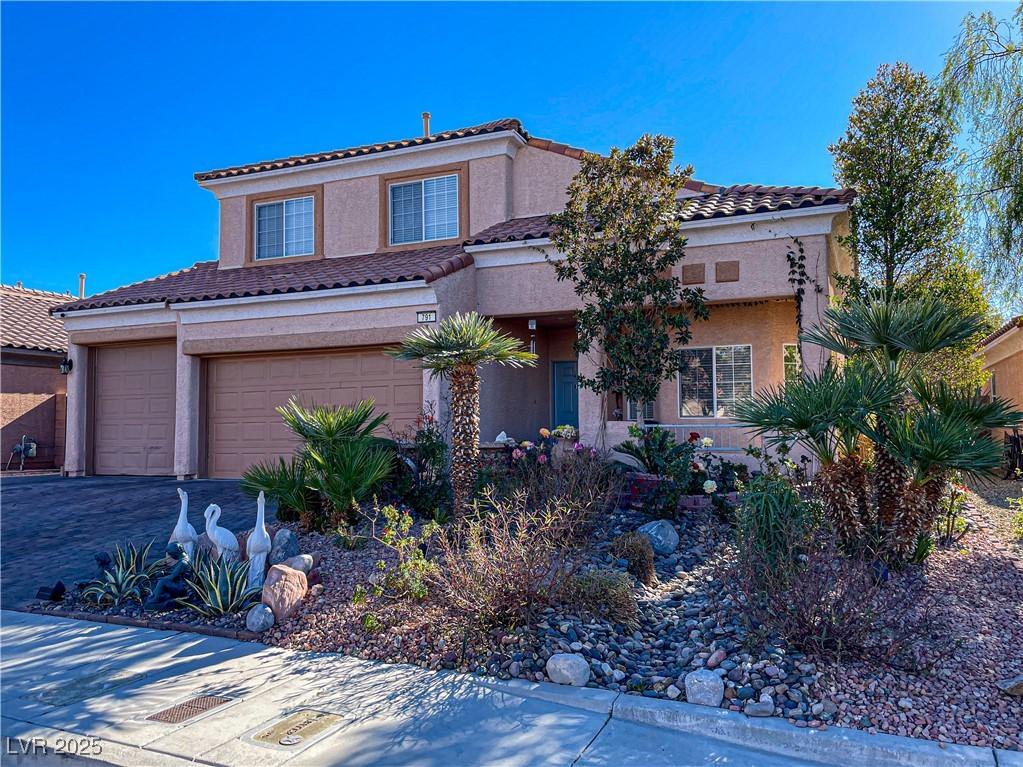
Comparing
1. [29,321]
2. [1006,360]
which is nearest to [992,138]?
[1006,360]

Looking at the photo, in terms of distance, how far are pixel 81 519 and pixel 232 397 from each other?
15.5ft

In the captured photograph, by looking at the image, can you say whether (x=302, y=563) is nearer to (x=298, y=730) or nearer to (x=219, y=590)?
(x=219, y=590)

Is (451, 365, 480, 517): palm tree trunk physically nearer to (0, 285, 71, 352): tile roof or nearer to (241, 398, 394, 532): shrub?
(241, 398, 394, 532): shrub

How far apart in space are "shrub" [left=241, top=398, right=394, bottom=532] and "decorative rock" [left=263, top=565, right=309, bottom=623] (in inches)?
71.8

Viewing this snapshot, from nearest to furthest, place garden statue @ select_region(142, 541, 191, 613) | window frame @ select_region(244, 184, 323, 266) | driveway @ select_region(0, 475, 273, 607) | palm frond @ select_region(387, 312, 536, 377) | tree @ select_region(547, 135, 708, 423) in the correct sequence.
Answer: garden statue @ select_region(142, 541, 191, 613) → driveway @ select_region(0, 475, 273, 607) → palm frond @ select_region(387, 312, 536, 377) → tree @ select_region(547, 135, 708, 423) → window frame @ select_region(244, 184, 323, 266)

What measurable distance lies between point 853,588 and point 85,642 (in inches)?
241

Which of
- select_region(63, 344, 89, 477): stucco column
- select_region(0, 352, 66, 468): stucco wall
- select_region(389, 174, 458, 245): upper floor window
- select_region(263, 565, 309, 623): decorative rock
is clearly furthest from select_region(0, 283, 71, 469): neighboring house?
select_region(263, 565, 309, 623): decorative rock

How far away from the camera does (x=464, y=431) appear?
903cm

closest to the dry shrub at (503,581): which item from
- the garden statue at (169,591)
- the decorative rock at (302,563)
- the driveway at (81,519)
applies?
the decorative rock at (302,563)

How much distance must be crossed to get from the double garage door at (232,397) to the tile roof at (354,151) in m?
4.19

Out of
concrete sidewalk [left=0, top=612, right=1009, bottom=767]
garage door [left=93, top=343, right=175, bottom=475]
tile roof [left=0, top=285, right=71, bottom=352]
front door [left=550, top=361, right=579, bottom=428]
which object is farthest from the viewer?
tile roof [left=0, top=285, right=71, bottom=352]

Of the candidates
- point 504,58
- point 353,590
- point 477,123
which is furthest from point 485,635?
point 477,123

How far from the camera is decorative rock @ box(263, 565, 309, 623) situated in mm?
6508

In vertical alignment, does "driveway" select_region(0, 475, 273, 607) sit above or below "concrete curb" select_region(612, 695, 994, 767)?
above
